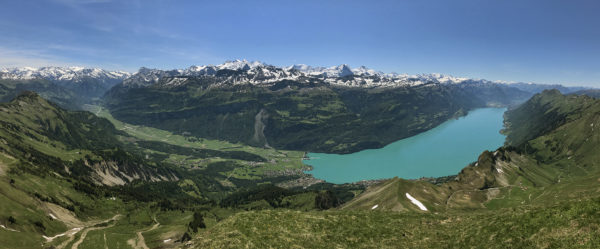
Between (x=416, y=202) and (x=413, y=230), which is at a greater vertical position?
(x=413, y=230)

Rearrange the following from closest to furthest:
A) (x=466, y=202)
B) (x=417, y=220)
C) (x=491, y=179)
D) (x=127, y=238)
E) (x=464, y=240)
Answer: (x=464, y=240) → (x=417, y=220) → (x=466, y=202) → (x=127, y=238) → (x=491, y=179)

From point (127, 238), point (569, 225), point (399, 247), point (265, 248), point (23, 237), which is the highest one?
point (569, 225)

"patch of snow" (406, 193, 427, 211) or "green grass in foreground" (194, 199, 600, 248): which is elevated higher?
"green grass in foreground" (194, 199, 600, 248)

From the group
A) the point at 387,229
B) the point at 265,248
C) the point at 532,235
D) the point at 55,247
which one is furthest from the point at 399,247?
the point at 55,247

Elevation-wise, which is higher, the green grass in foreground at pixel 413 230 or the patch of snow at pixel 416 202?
the green grass in foreground at pixel 413 230

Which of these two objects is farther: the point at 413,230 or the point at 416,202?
the point at 416,202

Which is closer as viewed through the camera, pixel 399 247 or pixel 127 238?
pixel 399 247

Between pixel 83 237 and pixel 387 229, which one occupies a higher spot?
pixel 387 229

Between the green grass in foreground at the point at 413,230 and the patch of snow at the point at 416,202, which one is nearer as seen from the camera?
the green grass in foreground at the point at 413,230

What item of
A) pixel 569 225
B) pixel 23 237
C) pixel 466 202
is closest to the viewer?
pixel 569 225

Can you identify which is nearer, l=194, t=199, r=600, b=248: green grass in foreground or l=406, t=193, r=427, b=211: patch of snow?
l=194, t=199, r=600, b=248: green grass in foreground

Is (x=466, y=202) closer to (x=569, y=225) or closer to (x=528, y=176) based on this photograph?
(x=569, y=225)
